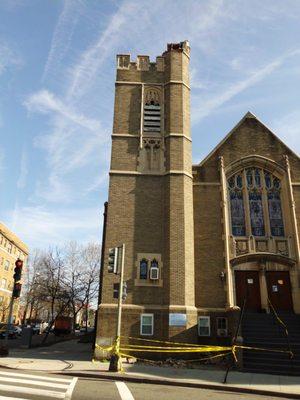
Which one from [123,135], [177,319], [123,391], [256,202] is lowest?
[123,391]

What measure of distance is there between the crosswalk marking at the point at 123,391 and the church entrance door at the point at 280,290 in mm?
10525

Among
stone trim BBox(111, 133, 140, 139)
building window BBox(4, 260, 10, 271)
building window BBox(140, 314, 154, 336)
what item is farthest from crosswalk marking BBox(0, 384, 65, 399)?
building window BBox(4, 260, 10, 271)

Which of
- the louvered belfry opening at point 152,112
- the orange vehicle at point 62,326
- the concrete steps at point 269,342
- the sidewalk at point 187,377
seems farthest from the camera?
the orange vehicle at point 62,326

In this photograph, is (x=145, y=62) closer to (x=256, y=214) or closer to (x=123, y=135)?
(x=123, y=135)

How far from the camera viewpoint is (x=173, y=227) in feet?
61.3

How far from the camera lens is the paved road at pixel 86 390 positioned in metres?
8.62

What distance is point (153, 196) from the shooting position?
19812 mm

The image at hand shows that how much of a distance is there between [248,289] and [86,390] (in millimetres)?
11752

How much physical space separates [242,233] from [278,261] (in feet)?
7.54

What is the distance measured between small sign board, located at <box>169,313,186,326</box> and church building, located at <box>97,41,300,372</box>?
0.15ft

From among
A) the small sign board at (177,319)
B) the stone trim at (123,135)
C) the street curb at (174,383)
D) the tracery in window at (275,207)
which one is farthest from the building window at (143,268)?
the tracery in window at (275,207)

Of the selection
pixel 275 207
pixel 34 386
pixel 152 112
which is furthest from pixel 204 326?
pixel 152 112

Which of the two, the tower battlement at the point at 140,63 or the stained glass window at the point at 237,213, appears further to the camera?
the tower battlement at the point at 140,63

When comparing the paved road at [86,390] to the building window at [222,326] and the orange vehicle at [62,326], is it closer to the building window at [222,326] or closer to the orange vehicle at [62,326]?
the building window at [222,326]
